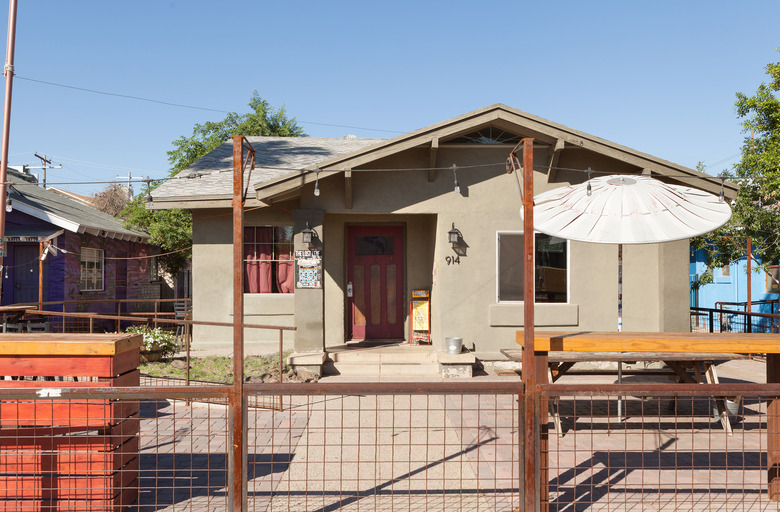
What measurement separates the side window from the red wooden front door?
98.8 inches

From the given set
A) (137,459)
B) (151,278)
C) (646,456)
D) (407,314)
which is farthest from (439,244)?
(151,278)

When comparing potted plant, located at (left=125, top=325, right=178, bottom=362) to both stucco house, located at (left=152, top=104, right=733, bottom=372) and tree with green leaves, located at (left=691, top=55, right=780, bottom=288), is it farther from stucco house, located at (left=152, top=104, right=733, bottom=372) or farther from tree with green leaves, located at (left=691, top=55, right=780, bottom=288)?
tree with green leaves, located at (left=691, top=55, right=780, bottom=288)

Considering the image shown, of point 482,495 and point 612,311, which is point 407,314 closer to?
point 612,311

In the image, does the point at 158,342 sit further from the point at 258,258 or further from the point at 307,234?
the point at 307,234

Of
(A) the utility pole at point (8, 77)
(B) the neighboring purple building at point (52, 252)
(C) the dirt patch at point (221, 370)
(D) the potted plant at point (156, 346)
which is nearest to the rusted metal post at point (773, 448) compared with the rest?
(C) the dirt patch at point (221, 370)

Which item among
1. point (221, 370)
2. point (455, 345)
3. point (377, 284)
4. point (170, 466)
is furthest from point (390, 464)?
point (377, 284)

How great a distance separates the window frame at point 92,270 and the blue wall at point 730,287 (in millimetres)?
21920

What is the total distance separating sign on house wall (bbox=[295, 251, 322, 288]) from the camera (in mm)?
9422

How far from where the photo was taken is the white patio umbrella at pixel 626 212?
5336 mm

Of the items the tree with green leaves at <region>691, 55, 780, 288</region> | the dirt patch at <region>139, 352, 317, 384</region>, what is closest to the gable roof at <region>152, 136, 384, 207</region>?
the dirt patch at <region>139, 352, 317, 384</region>

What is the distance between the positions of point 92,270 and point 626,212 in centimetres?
1719

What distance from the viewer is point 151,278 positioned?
77.6ft

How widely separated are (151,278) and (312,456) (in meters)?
20.8

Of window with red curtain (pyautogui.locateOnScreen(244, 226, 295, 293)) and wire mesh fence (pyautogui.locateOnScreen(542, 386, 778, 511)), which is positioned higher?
window with red curtain (pyautogui.locateOnScreen(244, 226, 295, 293))
